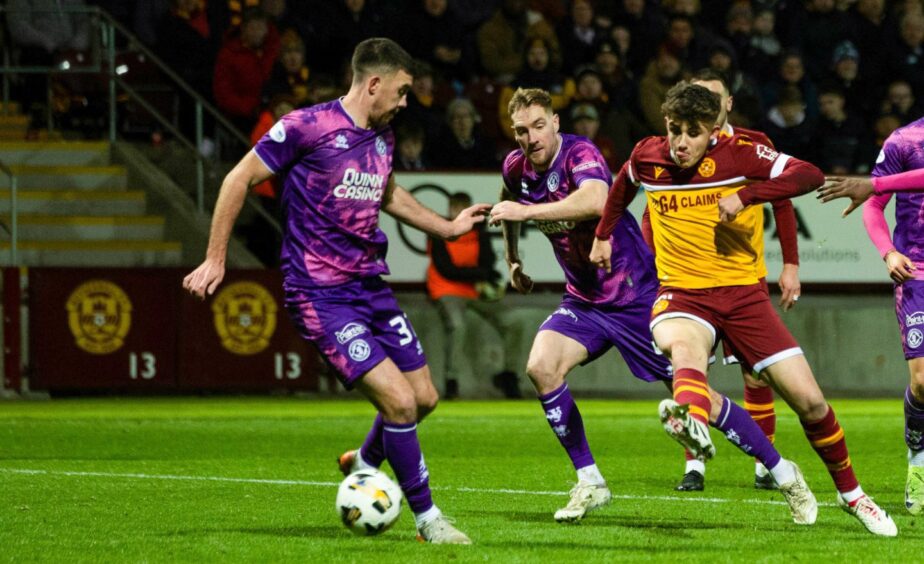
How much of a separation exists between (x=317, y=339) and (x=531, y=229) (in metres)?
11.3

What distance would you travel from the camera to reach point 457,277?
18047 millimetres

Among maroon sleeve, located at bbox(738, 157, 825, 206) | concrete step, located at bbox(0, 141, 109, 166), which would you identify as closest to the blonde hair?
maroon sleeve, located at bbox(738, 157, 825, 206)

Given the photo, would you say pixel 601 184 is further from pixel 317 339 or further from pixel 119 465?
pixel 119 465

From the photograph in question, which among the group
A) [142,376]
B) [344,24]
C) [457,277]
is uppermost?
[344,24]

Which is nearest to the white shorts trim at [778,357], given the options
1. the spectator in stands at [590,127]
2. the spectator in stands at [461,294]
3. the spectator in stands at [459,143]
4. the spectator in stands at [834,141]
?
the spectator in stands at [461,294]

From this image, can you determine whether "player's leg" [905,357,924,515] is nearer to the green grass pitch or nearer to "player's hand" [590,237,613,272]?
the green grass pitch

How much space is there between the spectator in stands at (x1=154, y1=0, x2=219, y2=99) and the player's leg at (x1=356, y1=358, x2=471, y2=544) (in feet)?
40.9

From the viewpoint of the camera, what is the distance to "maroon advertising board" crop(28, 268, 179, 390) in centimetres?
1725

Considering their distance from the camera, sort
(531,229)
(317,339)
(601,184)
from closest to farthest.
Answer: (317,339)
(601,184)
(531,229)

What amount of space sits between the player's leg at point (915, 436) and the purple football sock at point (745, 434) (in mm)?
1165

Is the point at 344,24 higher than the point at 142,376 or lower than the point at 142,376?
higher

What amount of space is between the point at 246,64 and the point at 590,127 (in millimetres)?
3984

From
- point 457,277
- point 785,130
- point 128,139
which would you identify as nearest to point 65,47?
point 128,139

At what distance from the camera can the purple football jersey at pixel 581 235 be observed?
29.9 ft
